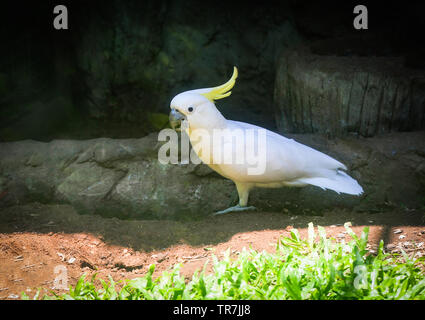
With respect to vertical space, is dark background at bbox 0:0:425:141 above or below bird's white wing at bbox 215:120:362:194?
above

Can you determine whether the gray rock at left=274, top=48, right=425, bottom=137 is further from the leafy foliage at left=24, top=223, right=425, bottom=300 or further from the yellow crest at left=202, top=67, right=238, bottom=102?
the leafy foliage at left=24, top=223, right=425, bottom=300

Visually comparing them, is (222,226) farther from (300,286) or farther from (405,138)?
(405,138)

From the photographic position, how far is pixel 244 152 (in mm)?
4113

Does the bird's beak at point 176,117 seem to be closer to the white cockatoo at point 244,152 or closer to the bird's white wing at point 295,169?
the white cockatoo at point 244,152

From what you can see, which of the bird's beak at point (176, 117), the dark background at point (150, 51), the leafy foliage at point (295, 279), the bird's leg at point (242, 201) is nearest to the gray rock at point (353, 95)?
the dark background at point (150, 51)

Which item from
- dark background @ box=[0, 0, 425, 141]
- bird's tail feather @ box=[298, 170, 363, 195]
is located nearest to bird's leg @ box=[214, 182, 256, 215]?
bird's tail feather @ box=[298, 170, 363, 195]

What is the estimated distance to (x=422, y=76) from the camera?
4.87m

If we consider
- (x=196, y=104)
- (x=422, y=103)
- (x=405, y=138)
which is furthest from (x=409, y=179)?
(x=196, y=104)

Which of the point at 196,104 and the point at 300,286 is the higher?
the point at 196,104

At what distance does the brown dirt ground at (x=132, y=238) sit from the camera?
361 cm

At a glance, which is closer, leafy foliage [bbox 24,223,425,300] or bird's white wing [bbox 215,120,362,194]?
leafy foliage [bbox 24,223,425,300]

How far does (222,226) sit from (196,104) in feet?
3.90

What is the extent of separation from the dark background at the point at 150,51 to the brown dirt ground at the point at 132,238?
1.89 m

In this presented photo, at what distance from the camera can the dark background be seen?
19.0 feet
